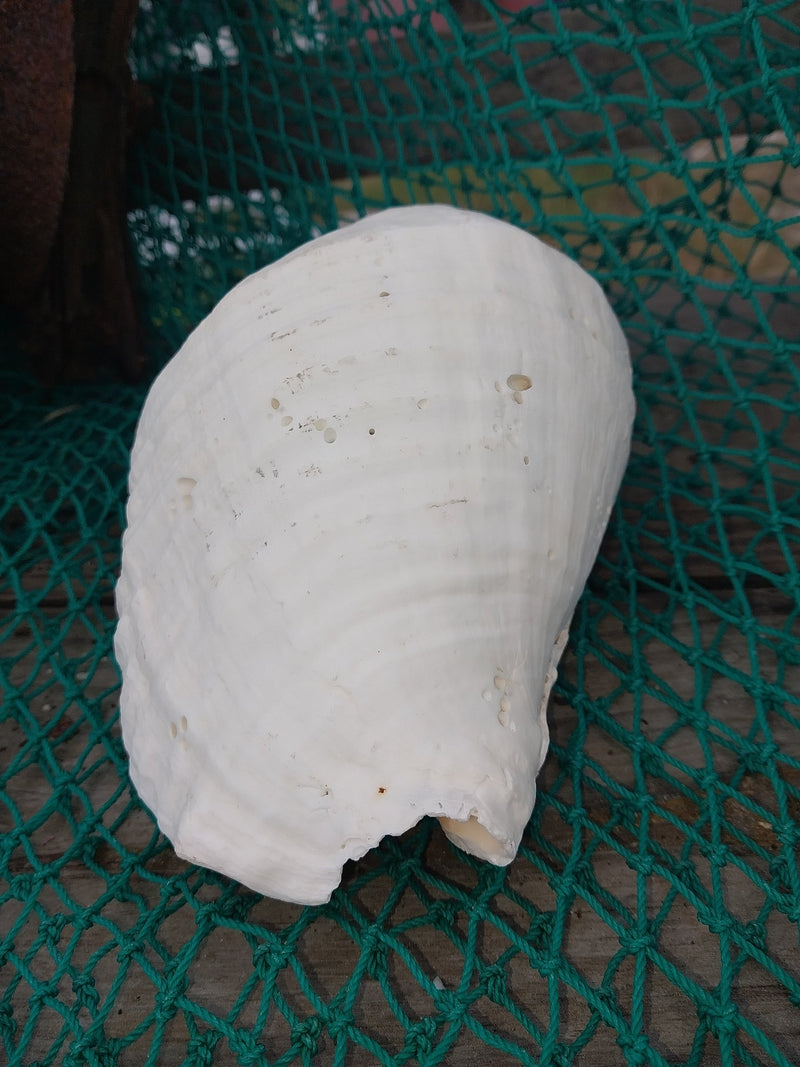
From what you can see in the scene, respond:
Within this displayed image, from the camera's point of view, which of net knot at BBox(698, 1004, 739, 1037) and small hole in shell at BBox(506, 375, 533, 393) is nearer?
net knot at BBox(698, 1004, 739, 1037)

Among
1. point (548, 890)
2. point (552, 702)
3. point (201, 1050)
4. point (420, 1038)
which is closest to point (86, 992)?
point (201, 1050)

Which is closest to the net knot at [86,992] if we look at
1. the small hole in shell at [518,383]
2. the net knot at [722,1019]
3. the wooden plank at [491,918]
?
the wooden plank at [491,918]

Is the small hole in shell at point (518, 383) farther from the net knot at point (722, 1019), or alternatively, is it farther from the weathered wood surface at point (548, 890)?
the net knot at point (722, 1019)

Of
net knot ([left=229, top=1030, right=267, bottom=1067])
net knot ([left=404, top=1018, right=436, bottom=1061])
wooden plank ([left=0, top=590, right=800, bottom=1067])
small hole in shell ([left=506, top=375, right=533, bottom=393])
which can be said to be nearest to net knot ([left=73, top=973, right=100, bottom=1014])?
wooden plank ([left=0, top=590, right=800, bottom=1067])

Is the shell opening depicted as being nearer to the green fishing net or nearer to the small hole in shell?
the green fishing net

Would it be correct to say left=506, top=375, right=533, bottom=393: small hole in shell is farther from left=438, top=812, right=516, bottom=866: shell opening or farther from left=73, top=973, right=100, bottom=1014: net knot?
left=73, top=973, right=100, bottom=1014: net knot

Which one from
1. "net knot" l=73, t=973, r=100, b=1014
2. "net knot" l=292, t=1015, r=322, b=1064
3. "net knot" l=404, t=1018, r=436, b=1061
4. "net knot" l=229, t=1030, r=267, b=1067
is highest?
"net knot" l=73, t=973, r=100, b=1014

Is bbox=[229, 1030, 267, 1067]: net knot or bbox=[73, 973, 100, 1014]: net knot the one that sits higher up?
bbox=[73, 973, 100, 1014]: net knot
